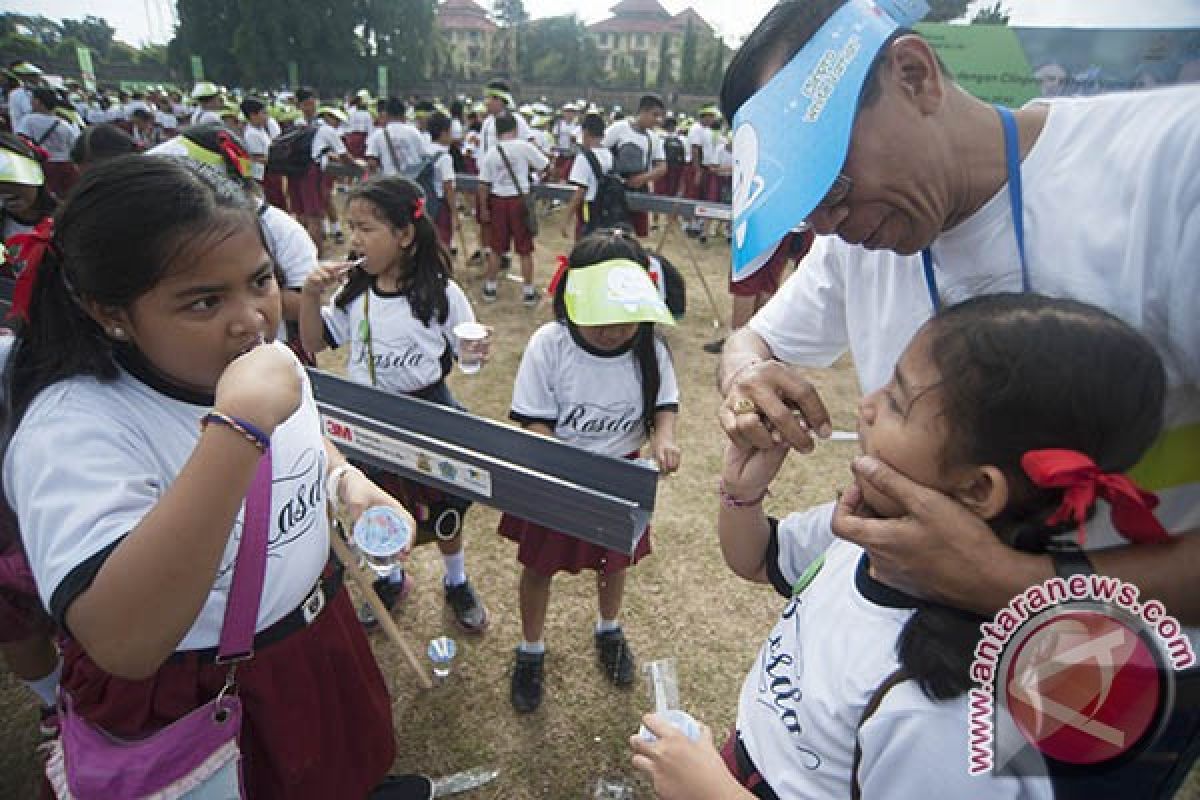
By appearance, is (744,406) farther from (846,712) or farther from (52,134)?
(52,134)

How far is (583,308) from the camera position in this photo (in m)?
2.39

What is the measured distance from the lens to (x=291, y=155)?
9109 millimetres

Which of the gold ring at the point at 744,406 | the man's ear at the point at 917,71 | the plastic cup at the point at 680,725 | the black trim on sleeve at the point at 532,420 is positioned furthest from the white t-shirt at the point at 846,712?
the black trim on sleeve at the point at 532,420

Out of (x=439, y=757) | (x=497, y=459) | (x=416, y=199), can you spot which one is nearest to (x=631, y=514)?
(x=497, y=459)

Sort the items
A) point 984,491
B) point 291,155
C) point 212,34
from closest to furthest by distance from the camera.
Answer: point 984,491, point 291,155, point 212,34

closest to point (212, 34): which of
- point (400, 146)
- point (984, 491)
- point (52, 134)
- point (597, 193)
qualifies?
point (52, 134)

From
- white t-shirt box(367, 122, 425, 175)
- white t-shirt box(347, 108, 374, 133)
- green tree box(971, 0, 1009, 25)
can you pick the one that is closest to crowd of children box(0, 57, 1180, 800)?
green tree box(971, 0, 1009, 25)

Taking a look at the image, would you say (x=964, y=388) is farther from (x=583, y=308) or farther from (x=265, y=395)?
(x=583, y=308)

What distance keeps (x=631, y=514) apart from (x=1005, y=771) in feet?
3.36

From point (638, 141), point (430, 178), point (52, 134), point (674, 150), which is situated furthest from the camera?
point (674, 150)

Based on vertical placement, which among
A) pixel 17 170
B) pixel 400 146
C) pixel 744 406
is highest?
pixel 400 146

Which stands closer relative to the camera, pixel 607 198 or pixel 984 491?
pixel 984 491

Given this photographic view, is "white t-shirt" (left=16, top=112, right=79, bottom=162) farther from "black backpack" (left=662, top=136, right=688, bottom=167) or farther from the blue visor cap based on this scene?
the blue visor cap

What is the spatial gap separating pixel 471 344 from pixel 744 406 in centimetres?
181
